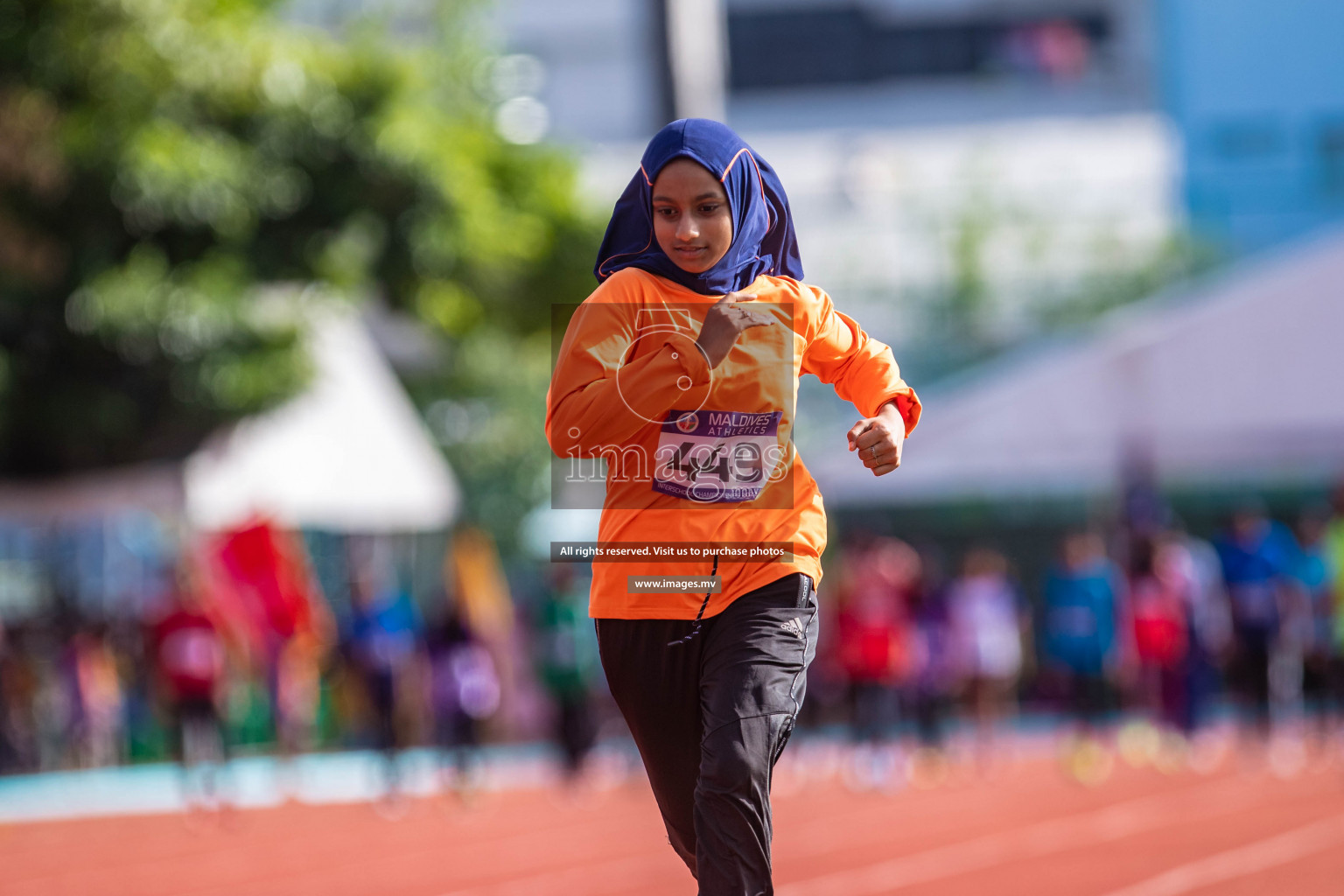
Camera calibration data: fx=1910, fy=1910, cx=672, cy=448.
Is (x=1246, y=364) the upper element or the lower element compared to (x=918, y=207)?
lower

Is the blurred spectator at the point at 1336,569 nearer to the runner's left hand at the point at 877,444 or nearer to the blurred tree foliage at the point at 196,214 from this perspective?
the blurred tree foliage at the point at 196,214

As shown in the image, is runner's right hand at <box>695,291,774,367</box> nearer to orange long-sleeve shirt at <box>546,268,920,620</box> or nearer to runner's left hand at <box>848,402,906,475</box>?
orange long-sleeve shirt at <box>546,268,920,620</box>

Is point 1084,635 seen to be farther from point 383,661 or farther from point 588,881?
→ point 588,881

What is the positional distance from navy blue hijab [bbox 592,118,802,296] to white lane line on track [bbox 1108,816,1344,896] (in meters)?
4.79

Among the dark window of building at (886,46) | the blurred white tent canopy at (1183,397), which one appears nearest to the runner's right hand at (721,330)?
the blurred white tent canopy at (1183,397)

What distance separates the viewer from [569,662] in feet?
48.3

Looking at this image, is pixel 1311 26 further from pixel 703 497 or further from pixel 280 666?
pixel 703 497

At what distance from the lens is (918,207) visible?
3606cm

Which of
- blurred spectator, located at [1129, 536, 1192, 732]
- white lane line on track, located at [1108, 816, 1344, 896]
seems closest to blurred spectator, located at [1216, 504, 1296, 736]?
blurred spectator, located at [1129, 536, 1192, 732]

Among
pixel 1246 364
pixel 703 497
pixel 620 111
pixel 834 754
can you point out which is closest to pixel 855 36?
pixel 620 111

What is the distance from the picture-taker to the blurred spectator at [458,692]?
46.3 feet

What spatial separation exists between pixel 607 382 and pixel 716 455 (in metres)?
0.27

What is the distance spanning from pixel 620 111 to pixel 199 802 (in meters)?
40.9

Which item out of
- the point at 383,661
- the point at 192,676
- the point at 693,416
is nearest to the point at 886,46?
the point at 383,661
